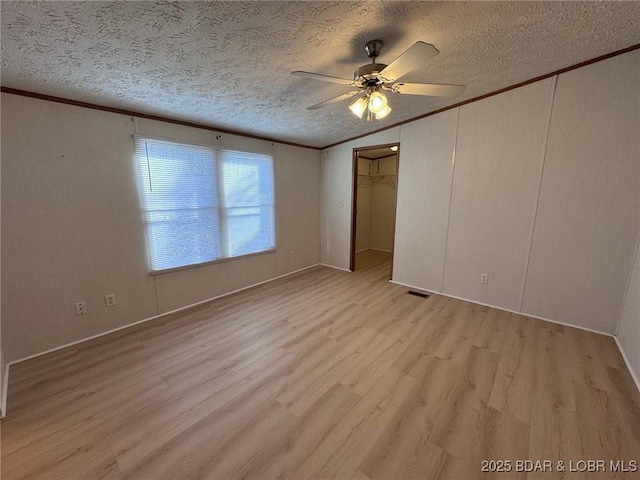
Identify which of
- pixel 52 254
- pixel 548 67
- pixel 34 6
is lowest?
pixel 52 254

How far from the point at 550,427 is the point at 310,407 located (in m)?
1.47

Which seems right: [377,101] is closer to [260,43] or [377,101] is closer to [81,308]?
[260,43]

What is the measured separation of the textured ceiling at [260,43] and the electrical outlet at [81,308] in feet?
6.01

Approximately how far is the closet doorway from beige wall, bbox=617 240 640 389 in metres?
3.57

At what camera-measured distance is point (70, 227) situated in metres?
2.24

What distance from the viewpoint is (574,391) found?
5.85ft

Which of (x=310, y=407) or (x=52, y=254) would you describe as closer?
(x=310, y=407)

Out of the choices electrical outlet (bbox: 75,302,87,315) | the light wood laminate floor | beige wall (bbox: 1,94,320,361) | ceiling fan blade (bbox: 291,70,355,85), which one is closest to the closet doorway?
the light wood laminate floor

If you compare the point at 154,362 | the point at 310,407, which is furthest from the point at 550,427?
the point at 154,362

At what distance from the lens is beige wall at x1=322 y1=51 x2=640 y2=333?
7.58 feet

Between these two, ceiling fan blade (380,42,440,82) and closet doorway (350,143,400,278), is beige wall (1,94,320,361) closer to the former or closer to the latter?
ceiling fan blade (380,42,440,82)

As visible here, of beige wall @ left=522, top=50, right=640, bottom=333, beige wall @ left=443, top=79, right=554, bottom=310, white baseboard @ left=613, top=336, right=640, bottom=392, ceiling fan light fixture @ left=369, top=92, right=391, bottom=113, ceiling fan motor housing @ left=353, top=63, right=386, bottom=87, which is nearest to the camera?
ceiling fan motor housing @ left=353, top=63, right=386, bottom=87

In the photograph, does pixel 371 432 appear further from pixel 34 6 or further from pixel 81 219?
pixel 81 219

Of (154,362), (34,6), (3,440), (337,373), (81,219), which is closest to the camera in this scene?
(34,6)
